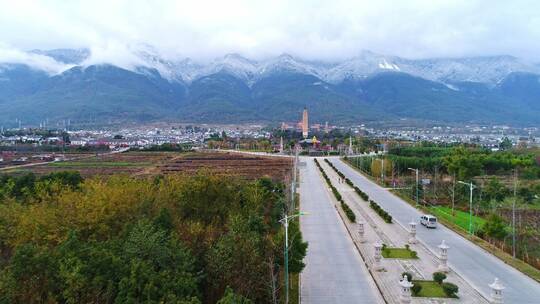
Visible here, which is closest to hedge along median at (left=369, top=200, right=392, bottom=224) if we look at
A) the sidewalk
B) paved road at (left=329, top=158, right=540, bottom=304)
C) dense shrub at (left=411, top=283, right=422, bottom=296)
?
the sidewalk

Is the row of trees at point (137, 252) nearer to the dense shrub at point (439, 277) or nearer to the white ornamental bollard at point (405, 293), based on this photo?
the white ornamental bollard at point (405, 293)

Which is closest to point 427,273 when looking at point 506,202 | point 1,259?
point 1,259

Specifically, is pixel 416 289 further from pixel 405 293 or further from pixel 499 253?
pixel 499 253

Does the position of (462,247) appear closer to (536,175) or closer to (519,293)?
(519,293)

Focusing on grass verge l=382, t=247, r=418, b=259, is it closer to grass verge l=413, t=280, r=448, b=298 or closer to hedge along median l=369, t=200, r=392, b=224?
grass verge l=413, t=280, r=448, b=298

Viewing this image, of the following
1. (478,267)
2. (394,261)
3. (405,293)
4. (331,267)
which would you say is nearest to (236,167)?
(394,261)

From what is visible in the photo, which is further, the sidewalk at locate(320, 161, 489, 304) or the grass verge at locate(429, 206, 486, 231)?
the grass verge at locate(429, 206, 486, 231)
